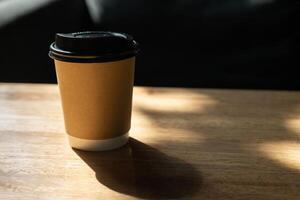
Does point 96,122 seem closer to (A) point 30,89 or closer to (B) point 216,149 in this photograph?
(B) point 216,149

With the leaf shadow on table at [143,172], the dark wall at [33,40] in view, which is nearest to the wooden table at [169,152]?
the leaf shadow on table at [143,172]

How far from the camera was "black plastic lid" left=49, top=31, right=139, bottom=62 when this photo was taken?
61 centimetres

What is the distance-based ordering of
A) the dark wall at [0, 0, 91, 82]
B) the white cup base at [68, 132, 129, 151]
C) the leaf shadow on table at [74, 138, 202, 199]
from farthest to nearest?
the dark wall at [0, 0, 91, 82], the white cup base at [68, 132, 129, 151], the leaf shadow on table at [74, 138, 202, 199]

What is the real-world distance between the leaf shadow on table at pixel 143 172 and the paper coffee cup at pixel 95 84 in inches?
1.0

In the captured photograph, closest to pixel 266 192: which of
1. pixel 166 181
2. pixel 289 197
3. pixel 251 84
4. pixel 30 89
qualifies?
pixel 289 197

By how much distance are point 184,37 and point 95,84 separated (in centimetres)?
110

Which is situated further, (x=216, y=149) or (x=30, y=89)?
(x=30, y=89)

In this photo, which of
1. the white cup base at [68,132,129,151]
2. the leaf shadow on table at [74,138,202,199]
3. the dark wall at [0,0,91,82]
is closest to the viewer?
the leaf shadow on table at [74,138,202,199]

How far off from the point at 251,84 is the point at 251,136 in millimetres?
A: 1017

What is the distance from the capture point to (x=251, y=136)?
0.74 m

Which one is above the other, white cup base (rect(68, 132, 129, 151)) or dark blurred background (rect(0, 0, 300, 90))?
white cup base (rect(68, 132, 129, 151))

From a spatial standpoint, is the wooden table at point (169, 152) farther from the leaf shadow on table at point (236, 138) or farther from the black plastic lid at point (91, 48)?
the black plastic lid at point (91, 48)

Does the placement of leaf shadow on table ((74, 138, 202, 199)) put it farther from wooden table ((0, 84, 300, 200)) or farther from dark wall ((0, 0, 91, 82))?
dark wall ((0, 0, 91, 82))

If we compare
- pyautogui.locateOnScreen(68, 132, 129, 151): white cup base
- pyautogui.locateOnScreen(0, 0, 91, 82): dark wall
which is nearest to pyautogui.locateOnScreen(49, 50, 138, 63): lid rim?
pyautogui.locateOnScreen(68, 132, 129, 151): white cup base
